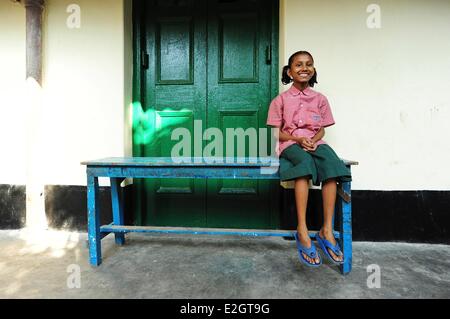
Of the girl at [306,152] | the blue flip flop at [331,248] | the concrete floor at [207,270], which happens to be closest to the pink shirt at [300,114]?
the girl at [306,152]

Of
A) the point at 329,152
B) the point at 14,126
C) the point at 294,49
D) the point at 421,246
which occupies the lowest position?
the point at 421,246

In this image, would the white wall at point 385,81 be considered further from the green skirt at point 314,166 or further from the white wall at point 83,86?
the white wall at point 83,86

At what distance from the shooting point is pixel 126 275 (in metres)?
2.15

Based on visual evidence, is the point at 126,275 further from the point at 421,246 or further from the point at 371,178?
the point at 421,246

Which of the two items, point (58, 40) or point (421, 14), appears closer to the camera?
point (421, 14)

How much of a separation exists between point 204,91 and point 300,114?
1224 mm

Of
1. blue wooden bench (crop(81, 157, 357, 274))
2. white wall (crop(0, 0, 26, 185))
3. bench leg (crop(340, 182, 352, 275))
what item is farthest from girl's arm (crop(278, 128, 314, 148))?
white wall (crop(0, 0, 26, 185))

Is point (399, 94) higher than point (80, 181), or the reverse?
point (399, 94)

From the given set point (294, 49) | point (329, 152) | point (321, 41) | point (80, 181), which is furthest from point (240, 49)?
point (80, 181)

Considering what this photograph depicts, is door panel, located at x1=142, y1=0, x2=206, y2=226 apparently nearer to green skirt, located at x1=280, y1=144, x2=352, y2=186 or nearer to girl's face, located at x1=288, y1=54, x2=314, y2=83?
girl's face, located at x1=288, y1=54, x2=314, y2=83

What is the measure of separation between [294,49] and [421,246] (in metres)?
2.20

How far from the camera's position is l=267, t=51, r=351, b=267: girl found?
2.10 m

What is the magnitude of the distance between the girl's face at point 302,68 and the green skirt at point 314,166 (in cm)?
58

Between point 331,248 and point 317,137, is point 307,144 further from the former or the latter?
point 331,248
